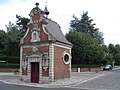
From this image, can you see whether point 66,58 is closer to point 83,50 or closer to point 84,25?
point 83,50

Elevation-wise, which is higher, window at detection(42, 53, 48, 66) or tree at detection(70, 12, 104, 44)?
tree at detection(70, 12, 104, 44)

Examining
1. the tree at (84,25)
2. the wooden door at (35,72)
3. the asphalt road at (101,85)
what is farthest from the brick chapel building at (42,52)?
the tree at (84,25)

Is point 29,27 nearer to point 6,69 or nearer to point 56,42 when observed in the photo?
point 56,42

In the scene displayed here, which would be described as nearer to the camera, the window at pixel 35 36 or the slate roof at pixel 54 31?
the slate roof at pixel 54 31

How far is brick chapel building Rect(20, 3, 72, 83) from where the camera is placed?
1139 inches

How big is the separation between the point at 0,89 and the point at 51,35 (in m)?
10.7

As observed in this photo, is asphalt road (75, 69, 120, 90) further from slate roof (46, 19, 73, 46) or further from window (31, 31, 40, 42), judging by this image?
window (31, 31, 40, 42)

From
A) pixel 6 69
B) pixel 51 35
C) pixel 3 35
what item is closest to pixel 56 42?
pixel 51 35

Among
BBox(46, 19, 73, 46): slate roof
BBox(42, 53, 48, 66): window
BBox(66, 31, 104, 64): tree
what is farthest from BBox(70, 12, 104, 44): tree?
BBox(42, 53, 48, 66): window

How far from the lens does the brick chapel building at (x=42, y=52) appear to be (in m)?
28.9

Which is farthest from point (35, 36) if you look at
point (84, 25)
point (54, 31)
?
point (84, 25)

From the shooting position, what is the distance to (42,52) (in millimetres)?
29594

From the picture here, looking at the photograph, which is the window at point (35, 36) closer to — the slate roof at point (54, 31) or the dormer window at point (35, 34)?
the dormer window at point (35, 34)

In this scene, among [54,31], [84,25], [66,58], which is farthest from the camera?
[84,25]
